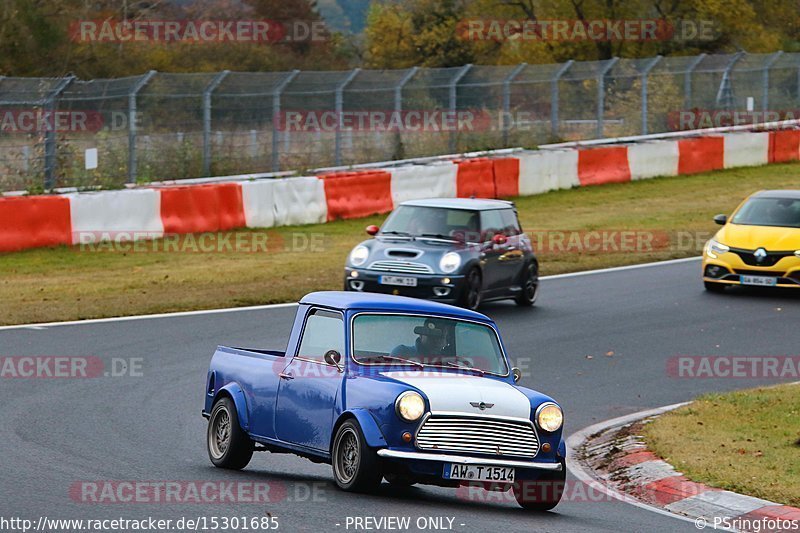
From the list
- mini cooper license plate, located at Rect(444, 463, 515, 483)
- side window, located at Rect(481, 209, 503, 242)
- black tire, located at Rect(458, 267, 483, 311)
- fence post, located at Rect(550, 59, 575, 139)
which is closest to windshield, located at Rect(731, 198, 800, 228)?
side window, located at Rect(481, 209, 503, 242)

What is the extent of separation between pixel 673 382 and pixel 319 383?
21.3ft

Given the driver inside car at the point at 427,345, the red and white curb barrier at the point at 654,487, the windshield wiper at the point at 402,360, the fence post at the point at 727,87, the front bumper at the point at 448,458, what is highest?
the fence post at the point at 727,87

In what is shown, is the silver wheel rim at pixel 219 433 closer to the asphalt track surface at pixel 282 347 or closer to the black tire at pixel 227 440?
the black tire at pixel 227 440

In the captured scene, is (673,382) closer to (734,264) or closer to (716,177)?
(734,264)

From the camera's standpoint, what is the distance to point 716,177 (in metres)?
35.4

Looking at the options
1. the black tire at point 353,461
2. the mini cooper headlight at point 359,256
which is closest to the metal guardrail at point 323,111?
the mini cooper headlight at point 359,256

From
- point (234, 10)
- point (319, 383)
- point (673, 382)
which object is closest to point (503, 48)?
point (234, 10)

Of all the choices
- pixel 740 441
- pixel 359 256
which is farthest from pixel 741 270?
pixel 740 441

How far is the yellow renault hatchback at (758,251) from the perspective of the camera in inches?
784

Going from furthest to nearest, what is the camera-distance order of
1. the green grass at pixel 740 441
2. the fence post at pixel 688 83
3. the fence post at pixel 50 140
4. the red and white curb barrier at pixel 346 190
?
the fence post at pixel 688 83 < the fence post at pixel 50 140 < the red and white curb barrier at pixel 346 190 < the green grass at pixel 740 441

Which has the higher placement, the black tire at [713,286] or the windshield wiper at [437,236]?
the windshield wiper at [437,236]

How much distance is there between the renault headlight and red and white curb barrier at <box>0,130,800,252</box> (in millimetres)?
5277

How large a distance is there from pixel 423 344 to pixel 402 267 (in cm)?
800

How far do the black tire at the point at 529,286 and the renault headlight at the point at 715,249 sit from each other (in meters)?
2.88
